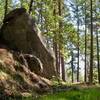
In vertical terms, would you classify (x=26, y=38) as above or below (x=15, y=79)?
above

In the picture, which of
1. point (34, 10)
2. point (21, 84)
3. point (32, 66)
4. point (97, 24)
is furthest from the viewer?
point (97, 24)

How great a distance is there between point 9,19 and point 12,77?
301 inches

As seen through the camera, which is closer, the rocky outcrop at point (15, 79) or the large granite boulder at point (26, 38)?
the rocky outcrop at point (15, 79)

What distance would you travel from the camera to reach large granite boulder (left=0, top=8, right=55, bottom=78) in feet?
66.5

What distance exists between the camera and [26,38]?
2069cm

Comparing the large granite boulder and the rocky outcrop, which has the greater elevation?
the large granite boulder

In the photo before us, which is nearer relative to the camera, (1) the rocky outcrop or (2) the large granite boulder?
(1) the rocky outcrop

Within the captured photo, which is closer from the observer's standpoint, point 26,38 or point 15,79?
point 15,79

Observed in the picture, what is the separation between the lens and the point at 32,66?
18.2 metres

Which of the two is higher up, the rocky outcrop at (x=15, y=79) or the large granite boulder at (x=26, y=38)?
the large granite boulder at (x=26, y=38)

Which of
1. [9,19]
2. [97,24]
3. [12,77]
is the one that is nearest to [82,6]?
[97,24]

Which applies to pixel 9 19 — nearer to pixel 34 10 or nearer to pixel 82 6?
pixel 34 10

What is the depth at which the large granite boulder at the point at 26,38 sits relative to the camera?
20.3m

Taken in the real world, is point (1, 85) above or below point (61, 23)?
below
